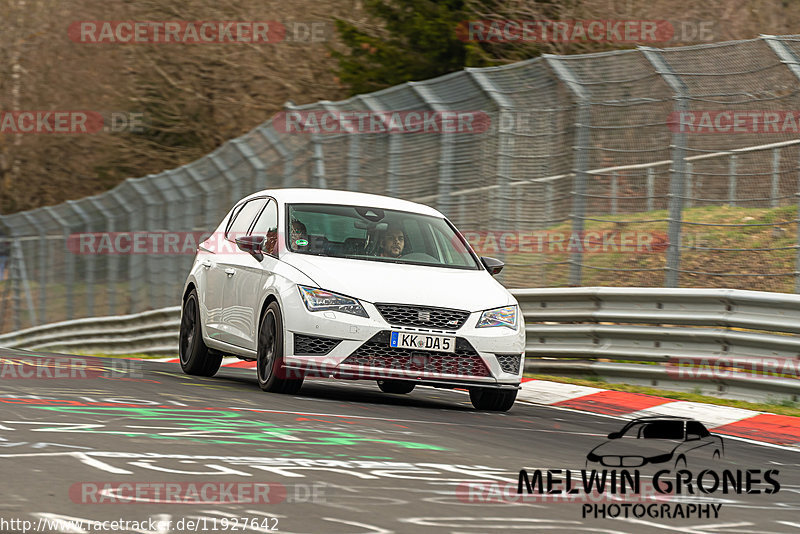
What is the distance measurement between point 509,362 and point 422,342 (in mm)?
785

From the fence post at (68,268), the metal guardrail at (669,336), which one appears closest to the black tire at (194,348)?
the metal guardrail at (669,336)

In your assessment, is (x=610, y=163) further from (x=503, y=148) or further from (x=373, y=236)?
(x=373, y=236)

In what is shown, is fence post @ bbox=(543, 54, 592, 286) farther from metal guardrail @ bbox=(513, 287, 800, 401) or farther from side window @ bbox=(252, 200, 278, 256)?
side window @ bbox=(252, 200, 278, 256)

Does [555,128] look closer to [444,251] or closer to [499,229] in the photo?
[499,229]

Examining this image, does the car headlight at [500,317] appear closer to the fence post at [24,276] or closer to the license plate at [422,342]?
the license plate at [422,342]

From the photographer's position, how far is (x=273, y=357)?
10.0m

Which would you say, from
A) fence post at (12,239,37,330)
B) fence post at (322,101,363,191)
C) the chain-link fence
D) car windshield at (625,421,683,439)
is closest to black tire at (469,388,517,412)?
car windshield at (625,421,683,439)

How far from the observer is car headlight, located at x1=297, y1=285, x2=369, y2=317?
9703 millimetres

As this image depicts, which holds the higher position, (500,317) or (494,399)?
(500,317)

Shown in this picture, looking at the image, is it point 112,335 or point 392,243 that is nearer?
point 392,243

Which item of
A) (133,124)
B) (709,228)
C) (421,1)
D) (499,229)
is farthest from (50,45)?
(709,228)

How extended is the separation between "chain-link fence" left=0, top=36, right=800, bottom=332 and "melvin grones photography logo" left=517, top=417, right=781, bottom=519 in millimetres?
3435

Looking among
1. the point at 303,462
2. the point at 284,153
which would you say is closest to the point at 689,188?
the point at 303,462

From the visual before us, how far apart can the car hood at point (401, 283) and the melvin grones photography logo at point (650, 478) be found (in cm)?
148
